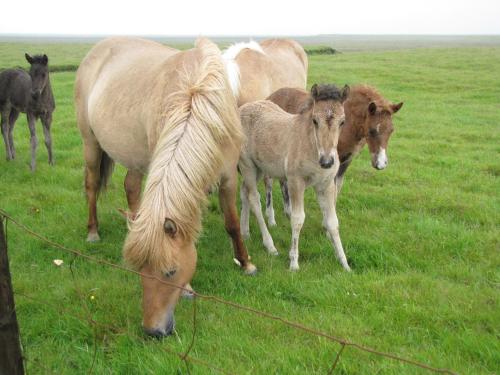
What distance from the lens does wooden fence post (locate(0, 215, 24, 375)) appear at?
2.42 m

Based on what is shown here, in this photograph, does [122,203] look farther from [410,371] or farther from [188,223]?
[410,371]

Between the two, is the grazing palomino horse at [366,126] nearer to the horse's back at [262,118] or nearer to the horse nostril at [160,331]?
the horse's back at [262,118]

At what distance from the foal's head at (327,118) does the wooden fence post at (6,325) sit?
271 cm

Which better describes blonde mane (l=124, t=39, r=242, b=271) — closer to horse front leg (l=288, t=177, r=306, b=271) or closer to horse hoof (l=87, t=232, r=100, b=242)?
horse front leg (l=288, t=177, r=306, b=271)

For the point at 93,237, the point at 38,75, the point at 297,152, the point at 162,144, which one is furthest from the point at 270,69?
the point at 38,75

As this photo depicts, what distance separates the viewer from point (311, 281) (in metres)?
4.43

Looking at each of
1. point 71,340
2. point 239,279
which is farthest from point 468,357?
point 71,340

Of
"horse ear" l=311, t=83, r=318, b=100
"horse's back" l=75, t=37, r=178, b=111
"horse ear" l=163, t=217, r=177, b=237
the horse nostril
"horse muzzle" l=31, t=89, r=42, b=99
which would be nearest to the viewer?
"horse ear" l=163, t=217, r=177, b=237

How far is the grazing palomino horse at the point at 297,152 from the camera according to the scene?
4.32 m

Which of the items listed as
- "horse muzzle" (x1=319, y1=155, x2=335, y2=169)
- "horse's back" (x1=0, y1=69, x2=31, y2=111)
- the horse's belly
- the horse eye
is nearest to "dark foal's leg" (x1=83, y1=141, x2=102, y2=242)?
the horse's belly

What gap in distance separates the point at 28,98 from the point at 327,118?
710 centimetres

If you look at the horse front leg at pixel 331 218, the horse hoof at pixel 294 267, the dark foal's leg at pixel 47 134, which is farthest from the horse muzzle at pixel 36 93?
the horse hoof at pixel 294 267

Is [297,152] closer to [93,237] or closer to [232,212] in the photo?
[232,212]

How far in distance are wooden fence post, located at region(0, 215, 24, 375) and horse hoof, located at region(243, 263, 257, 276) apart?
101 inches
